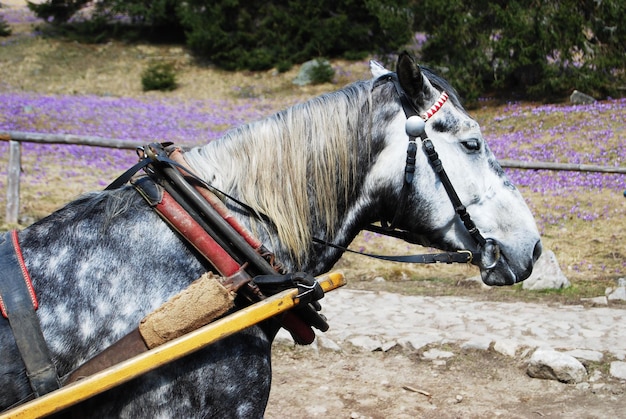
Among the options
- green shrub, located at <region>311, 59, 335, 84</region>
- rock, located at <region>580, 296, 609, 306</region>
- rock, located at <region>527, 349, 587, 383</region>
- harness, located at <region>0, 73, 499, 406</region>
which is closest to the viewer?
harness, located at <region>0, 73, 499, 406</region>

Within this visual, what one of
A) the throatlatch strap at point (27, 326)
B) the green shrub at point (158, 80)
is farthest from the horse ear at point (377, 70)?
the green shrub at point (158, 80)

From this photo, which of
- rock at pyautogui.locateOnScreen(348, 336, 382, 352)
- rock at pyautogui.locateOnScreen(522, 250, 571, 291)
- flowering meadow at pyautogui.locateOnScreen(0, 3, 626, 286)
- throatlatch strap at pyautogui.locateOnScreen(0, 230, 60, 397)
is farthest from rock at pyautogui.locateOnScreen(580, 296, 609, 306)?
throatlatch strap at pyautogui.locateOnScreen(0, 230, 60, 397)

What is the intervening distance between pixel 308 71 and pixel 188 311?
20688 millimetres

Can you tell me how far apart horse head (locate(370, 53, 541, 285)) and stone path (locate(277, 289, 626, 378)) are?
2831mm

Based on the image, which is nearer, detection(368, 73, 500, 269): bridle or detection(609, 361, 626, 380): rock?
detection(368, 73, 500, 269): bridle

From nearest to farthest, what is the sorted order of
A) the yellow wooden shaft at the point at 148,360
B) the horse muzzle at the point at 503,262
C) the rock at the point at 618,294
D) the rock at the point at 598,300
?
the yellow wooden shaft at the point at 148,360 → the horse muzzle at the point at 503,262 → the rock at the point at 598,300 → the rock at the point at 618,294

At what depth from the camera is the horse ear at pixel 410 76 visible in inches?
83.2

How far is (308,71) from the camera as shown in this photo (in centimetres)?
2188

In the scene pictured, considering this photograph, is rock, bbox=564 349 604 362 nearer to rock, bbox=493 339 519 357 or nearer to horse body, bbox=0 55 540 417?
rock, bbox=493 339 519 357

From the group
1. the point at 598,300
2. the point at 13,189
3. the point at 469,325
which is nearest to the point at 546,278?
the point at 598,300

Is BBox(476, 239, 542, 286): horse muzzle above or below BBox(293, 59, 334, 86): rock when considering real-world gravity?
above

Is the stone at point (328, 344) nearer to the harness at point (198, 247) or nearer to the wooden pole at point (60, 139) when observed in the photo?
the harness at point (198, 247)

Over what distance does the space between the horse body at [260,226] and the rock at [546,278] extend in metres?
4.55

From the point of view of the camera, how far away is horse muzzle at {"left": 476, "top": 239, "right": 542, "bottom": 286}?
222cm
